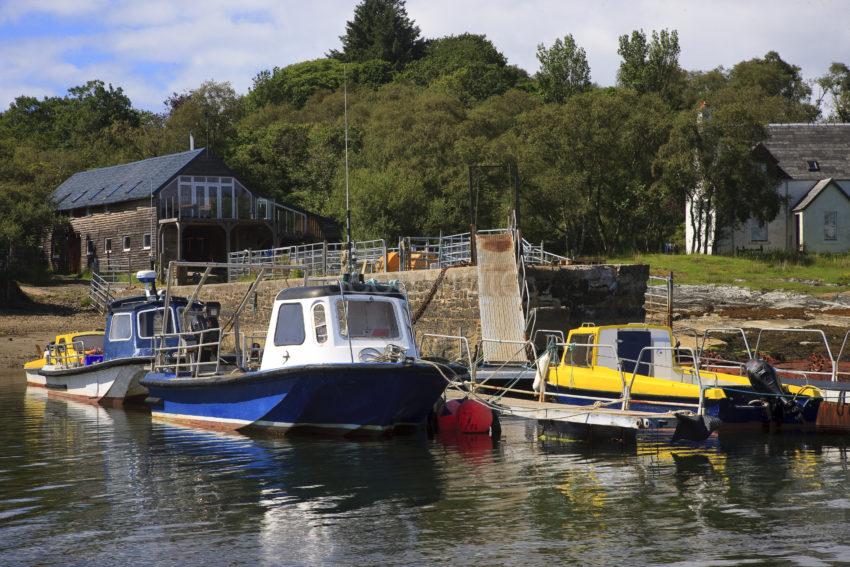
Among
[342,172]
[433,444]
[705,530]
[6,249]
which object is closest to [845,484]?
[705,530]

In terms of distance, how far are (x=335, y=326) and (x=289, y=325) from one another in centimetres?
100

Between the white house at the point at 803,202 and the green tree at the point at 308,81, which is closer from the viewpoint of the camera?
→ the white house at the point at 803,202

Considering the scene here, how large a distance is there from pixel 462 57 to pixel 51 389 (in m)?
69.8

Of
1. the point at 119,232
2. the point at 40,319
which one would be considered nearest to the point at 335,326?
Result: the point at 40,319

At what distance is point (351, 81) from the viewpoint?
99.9m

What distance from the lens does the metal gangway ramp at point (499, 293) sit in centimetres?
2816

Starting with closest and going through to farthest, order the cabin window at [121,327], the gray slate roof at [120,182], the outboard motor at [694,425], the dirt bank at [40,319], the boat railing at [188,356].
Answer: the outboard motor at [694,425], the boat railing at [188,356], the cabin window at [121,327], the dirt bank at [40,319], the gray slate roof at [120,182]

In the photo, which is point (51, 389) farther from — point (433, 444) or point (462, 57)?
point (462, 57)

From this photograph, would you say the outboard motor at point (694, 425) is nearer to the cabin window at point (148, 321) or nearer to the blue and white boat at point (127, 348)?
the blue and white boat at point (127, 348)

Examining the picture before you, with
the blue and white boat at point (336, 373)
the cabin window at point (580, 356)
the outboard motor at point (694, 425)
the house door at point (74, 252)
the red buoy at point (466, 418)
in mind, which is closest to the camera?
the outboard motor at point (694, 425)

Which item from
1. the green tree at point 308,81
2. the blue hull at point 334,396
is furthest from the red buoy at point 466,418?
the green tree at point 308,81

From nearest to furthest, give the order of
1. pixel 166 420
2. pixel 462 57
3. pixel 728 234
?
pixel 166 420, pixel 728 234, pixel 462 57

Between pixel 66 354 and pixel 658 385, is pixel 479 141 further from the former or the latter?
pixel 658 385

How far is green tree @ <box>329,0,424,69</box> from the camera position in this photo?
10856 cm
